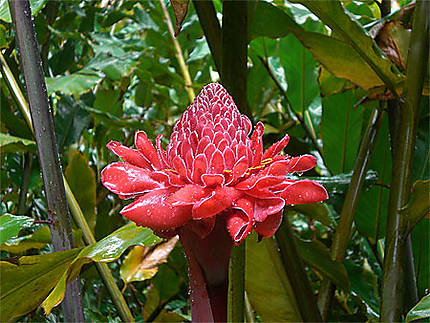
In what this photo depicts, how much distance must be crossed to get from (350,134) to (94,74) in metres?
0.47

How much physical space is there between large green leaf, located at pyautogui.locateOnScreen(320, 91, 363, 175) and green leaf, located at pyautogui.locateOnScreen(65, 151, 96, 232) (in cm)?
39

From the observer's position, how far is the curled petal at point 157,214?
23cm

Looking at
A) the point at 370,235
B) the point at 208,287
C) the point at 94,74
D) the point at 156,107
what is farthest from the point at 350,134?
the point at 156,107

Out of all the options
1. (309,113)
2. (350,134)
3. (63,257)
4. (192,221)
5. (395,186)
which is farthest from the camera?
(309,113)

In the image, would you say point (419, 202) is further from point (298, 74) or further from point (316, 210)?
point (298, 74)

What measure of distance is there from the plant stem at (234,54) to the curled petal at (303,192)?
224 millimetres

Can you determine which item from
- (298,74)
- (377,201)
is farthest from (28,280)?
(298,74)

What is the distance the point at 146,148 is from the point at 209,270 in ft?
0.25

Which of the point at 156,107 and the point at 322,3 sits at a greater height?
the point at 322,3

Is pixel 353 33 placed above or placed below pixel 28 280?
above

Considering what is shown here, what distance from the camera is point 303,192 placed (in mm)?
243

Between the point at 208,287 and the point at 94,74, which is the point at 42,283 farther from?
the point at 94,74

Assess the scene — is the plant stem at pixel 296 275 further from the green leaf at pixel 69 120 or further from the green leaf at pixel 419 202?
the green leaf at pixel 69 120

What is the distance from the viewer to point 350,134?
31.0 inches
